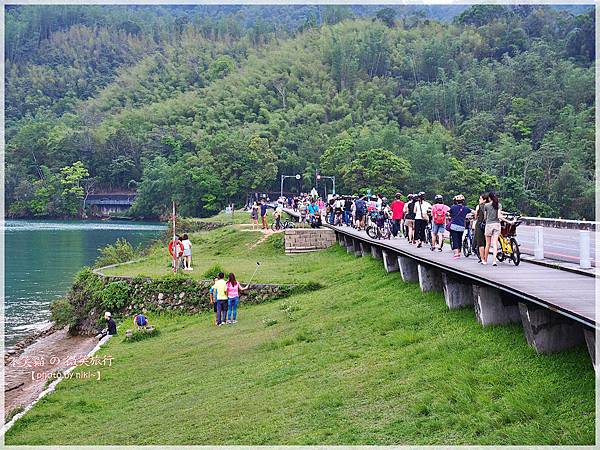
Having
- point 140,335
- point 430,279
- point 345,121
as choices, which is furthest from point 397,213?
point 345,121

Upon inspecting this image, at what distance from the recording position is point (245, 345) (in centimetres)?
1591

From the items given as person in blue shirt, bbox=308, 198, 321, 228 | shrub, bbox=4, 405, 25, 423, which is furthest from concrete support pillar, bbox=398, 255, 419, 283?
person in blue shirt, bbox=308, 198, 321, 228

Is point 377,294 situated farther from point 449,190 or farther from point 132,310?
point 449,190

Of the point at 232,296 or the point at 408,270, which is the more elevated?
the point at 408,270

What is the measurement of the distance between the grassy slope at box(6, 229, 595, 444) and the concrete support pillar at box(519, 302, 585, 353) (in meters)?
0.19

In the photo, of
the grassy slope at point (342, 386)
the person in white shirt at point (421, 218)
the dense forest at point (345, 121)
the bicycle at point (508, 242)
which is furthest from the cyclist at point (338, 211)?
the dense forest at point (345, 121)

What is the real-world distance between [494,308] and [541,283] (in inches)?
51.3

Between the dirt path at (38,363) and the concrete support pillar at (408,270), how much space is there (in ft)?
25.9

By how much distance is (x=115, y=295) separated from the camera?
27062 mm

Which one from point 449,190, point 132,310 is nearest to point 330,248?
point 132,310

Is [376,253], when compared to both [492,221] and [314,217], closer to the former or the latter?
[492,221]

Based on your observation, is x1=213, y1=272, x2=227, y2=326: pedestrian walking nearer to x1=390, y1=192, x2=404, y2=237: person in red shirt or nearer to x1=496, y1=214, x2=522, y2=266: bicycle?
x1=496, y1=214, x2=522, y2=266: bicycle

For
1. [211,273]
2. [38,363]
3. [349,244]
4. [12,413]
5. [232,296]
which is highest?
[349,244]

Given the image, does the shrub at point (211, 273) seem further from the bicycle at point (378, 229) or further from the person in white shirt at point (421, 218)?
the person in white shirt at point (421, 218)
